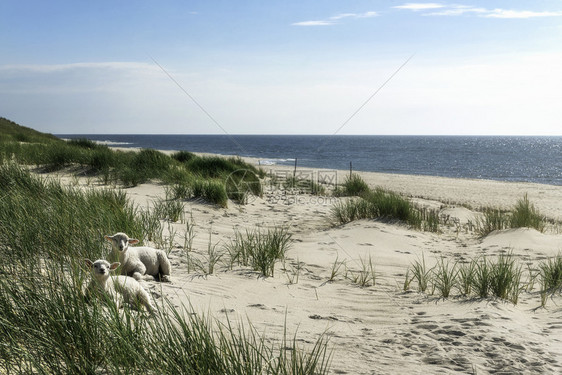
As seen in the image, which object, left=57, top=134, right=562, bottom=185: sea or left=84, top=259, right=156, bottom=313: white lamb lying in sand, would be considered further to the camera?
left=57, top=134, right=562, bottom=185: sea

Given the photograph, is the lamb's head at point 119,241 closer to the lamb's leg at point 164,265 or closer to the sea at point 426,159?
the lamb's leg at point 164,265

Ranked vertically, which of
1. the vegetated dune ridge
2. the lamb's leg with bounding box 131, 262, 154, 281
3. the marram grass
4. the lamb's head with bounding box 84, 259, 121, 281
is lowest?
the vegetated dune ridge

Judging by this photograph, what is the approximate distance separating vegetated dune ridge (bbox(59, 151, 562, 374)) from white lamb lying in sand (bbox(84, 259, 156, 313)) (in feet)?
1.29

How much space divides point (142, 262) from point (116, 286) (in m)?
1.29

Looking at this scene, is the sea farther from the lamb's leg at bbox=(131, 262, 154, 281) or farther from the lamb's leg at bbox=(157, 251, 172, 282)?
the lamb's leg at bbox=(131, 262, 154, 281)

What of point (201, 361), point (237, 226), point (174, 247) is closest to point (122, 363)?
point (201, 361)

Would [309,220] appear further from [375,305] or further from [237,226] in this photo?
[375,305]

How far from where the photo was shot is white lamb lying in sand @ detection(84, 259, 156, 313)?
333 cm

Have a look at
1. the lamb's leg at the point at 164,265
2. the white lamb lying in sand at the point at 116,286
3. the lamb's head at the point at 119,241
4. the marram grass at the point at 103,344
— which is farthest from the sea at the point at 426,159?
the marram grass at the point at 103,344

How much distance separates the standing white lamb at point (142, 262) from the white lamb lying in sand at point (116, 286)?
74 cm

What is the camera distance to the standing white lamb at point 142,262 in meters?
4.43

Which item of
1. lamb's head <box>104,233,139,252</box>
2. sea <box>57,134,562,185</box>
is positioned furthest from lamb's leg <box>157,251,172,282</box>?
sea <box>57,134,562,185</box>

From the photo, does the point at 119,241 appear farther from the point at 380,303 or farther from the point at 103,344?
the point at 380,303

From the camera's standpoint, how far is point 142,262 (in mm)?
4750
